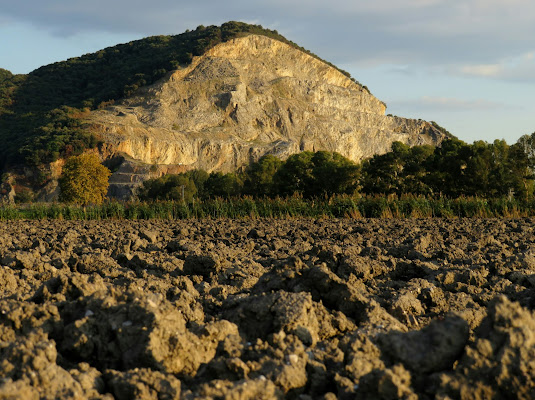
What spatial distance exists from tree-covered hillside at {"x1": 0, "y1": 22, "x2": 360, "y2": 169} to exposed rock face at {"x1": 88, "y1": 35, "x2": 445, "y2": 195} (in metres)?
4.88

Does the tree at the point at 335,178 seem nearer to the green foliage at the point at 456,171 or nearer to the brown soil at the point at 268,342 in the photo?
the green foliage at the point at 456,171

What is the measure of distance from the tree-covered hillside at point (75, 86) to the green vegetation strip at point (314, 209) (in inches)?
2509

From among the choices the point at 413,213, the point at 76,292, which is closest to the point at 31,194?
the point at 413,213

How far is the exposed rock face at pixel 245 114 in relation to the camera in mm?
100062

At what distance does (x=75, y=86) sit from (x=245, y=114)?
146 feet

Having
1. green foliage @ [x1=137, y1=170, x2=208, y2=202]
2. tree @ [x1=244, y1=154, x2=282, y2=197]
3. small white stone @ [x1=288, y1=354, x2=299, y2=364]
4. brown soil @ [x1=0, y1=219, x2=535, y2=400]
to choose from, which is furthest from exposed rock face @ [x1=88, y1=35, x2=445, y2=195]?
small white stone @ [x1=288, y1=354, x2=299, y2=364]

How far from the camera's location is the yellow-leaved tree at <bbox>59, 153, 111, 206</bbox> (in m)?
Result: 55.6

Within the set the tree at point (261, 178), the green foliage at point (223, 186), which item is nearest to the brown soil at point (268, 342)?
the tree at point (261, 178)

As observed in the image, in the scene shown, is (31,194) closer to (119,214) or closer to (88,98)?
(88,98)

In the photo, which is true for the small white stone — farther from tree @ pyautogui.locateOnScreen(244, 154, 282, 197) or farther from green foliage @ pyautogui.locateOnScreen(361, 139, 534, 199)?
tree @ pyautogui.locateOnScreen(244, 154, 282, 197)

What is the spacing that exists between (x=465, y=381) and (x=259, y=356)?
44.9 inches

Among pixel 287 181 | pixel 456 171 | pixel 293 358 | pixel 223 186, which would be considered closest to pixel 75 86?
pixel 223 186

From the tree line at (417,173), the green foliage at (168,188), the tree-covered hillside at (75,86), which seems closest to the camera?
the tree line at (417,173)

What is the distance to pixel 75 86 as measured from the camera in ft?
436
